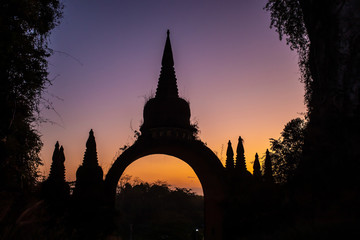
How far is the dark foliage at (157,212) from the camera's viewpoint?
44.9 metres

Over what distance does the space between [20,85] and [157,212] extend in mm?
47054

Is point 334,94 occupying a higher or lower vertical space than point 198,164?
lower

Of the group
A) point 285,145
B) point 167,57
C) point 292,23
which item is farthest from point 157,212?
point 292,23

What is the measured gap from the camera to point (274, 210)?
19.4ft

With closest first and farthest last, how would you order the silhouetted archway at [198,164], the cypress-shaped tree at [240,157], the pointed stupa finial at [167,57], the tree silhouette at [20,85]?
the tree silhouette at [20,85], the silhouetted archway at [198,164], the cypress-shaped tree at [240,157], the pointed stupa finial at [167,57]

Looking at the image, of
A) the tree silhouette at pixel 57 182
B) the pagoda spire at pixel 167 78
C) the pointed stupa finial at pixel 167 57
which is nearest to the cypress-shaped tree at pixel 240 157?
the pagoda spire at pixel 167 78

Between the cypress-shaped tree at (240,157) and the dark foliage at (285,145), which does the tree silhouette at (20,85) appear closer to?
the cypress-shaped tree at (240,157)

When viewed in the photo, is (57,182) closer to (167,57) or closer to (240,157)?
(167,57)

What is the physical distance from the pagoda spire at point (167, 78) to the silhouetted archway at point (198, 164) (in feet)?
11.7

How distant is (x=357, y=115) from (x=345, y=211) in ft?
6.71

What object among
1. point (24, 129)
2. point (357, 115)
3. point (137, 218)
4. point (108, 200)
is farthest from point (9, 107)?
point (137, 218)

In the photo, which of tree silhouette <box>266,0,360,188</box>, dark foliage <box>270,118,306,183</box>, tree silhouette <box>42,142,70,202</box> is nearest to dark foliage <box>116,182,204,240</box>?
dark foliage <box>270,118,306,183</box>

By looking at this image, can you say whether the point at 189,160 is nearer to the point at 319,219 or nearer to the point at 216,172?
the point at 216,172

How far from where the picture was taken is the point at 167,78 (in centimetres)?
2045
